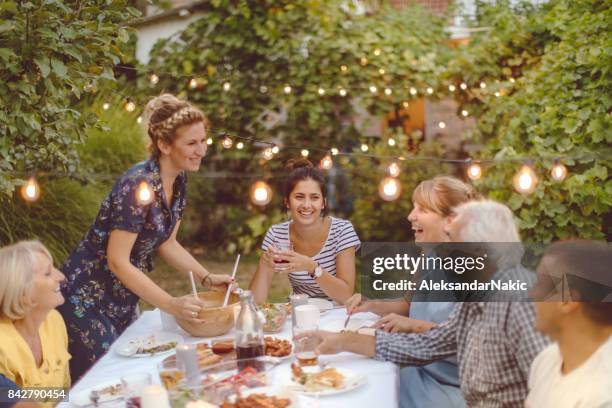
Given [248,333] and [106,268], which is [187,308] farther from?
[106,268]

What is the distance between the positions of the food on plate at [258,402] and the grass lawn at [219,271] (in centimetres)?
368

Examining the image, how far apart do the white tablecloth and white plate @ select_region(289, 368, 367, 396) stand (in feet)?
0.05

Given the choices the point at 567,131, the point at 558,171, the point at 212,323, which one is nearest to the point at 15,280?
the point at 212,323

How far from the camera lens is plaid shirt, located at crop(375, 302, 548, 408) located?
1.91 meters

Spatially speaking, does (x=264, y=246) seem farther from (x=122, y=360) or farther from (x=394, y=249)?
(x=394, y=249)

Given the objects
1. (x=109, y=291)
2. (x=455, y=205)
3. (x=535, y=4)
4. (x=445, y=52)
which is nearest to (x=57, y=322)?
(x=109, y=291)

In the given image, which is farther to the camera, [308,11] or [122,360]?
[308,11]

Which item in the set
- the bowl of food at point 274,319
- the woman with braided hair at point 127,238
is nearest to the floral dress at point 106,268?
the woman with braided hair at point 127,238

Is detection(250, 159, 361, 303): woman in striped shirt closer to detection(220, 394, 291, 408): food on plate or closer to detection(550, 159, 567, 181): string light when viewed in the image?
detection(220, 394, 291, 408): food on plate

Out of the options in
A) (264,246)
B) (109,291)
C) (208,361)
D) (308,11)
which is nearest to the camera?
(208,361)

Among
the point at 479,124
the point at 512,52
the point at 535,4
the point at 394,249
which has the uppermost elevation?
the point at 535,4

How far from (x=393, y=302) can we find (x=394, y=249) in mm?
3875

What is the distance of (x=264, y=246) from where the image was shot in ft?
10.8

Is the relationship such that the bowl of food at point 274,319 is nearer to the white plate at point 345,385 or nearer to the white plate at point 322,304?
the white plate at point 322,304
